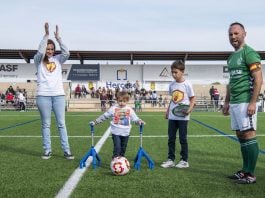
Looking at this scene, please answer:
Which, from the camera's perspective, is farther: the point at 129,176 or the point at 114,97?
the point at 114,97

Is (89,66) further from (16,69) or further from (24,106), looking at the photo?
(24,106)

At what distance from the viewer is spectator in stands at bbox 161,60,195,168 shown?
6.21 meters

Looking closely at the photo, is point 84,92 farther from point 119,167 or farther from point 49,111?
point 119,167

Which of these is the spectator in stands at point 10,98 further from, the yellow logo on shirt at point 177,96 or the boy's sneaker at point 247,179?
the boy's sneaker at point 247,179

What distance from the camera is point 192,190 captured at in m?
Answer: 4.52

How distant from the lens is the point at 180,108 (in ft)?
20.5

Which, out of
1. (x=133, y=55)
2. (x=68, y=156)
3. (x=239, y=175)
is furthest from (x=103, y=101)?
(x=239, y=175)

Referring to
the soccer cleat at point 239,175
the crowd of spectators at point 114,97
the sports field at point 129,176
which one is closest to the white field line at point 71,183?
the sports field at point 129,176

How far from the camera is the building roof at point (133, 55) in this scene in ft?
147

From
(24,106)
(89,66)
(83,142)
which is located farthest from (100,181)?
(89,66)

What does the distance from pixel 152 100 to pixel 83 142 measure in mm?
24262

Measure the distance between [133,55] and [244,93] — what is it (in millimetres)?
40963

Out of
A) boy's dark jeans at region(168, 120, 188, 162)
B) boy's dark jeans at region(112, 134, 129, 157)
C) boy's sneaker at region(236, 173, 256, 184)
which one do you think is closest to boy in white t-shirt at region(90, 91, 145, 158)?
boy's dark jeans at region(112, 134, 129, 157)

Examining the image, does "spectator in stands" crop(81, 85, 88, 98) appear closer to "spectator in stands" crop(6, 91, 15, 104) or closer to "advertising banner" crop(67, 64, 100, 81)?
"advertising banner" crop(67, 64, 100, 81)
